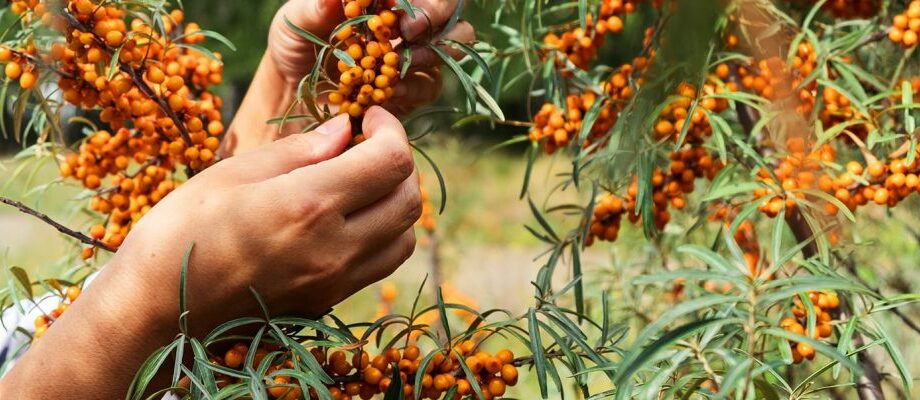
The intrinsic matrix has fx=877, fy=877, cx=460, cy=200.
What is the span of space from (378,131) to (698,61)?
59 cm

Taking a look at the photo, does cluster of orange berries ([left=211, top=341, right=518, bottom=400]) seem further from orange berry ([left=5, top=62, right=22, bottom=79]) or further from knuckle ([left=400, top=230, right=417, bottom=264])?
orange berry ([left=5, top=62, right=22, bottom=79])

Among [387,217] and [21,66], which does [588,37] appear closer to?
[387,217]

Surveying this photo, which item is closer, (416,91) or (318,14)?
(318,14)

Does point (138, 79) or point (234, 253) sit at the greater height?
point (138, 79)

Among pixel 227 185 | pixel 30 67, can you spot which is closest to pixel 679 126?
pixel 227 185

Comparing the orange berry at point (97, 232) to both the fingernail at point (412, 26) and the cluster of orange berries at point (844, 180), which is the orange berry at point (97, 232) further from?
the cluster of orange berries at point (844, 180)

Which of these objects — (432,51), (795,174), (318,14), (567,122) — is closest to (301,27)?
(318,14)

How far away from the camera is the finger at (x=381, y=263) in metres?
1.00

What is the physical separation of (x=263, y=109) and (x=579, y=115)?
20.4 inches

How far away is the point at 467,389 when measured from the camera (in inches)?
36.5

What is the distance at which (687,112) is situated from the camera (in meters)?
1.15

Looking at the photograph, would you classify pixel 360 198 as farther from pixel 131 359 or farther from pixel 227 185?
pixel 131 359

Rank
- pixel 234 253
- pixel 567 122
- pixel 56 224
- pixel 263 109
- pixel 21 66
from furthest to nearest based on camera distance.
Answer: pixel 263 109 < pixel 567 122 < pixel 21 66 < pixel 56 224 < pixel 234 253

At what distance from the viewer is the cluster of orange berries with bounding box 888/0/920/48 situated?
1238 mm
